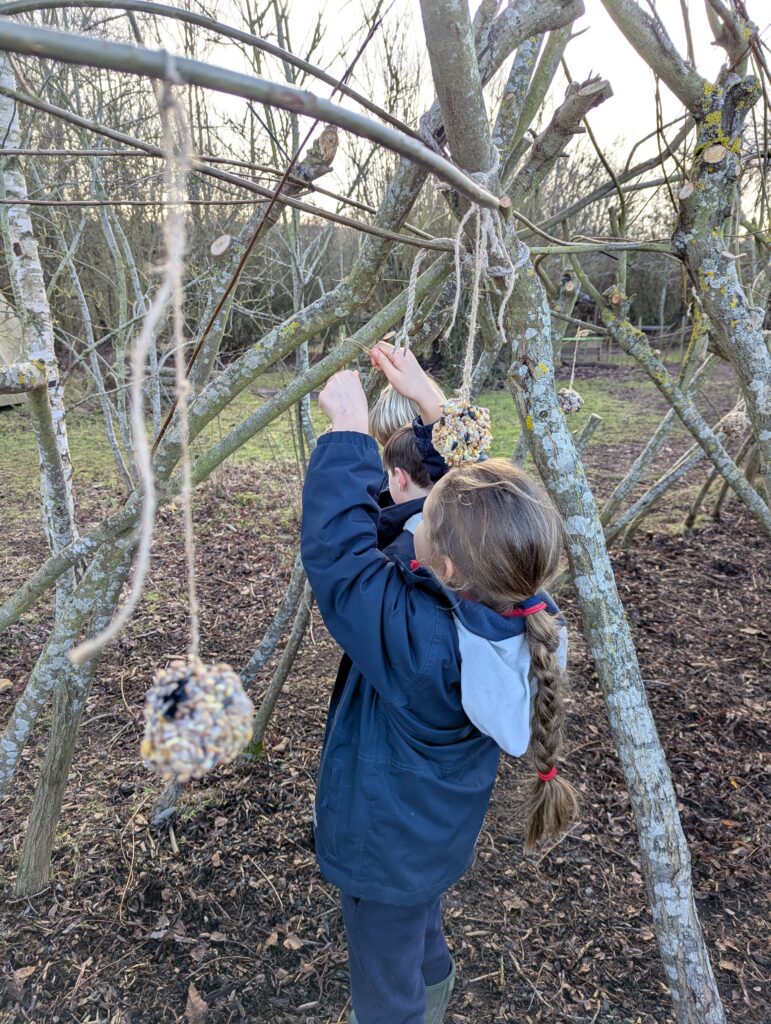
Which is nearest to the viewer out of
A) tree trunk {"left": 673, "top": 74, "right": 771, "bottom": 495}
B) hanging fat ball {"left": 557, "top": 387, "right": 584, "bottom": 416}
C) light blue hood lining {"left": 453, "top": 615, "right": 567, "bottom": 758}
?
light blue hood lining {"left": 453, "top": 615, "right": 567, "bottom": 758}

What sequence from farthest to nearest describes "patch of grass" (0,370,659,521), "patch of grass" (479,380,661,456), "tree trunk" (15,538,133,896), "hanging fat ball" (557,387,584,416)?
1. "patch of grass" (479,380,661,456)
2. "patch of grass" (0,370,659,521)
3. "hanging fat ball" (557,387,584,416)
4. "tree trunk" (15,538,133,896)

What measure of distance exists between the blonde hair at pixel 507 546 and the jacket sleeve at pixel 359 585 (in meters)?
0.13

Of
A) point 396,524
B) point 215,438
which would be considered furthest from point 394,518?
point 215,438

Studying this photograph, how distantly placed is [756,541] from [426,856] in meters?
4.65

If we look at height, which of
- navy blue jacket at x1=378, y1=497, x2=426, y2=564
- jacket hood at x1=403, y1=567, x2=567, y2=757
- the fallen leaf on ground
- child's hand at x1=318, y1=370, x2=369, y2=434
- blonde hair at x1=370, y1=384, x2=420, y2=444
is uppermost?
child's hand at x1=318, y1=370, x2=369, y2=434

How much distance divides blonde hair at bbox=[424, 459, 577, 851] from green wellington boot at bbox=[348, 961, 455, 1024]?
3.08 ft

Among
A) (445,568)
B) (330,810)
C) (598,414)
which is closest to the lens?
(445,568)

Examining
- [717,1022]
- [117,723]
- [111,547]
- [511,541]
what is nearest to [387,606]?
[511,541]

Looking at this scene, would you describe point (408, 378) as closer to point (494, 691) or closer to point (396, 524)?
point (396, 524)

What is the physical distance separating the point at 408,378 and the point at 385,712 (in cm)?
86

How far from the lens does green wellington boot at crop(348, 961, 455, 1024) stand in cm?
187

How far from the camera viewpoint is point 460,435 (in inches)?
55.2

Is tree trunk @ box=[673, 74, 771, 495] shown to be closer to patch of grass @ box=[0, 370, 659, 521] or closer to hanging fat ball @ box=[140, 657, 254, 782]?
hanging fat ball @ box=[140, 657, 254, 782]

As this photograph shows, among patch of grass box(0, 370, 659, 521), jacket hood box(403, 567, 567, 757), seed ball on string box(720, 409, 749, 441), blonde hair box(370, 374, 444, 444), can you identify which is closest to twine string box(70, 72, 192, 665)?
jacket hood box(403, 567, 567, 757)
